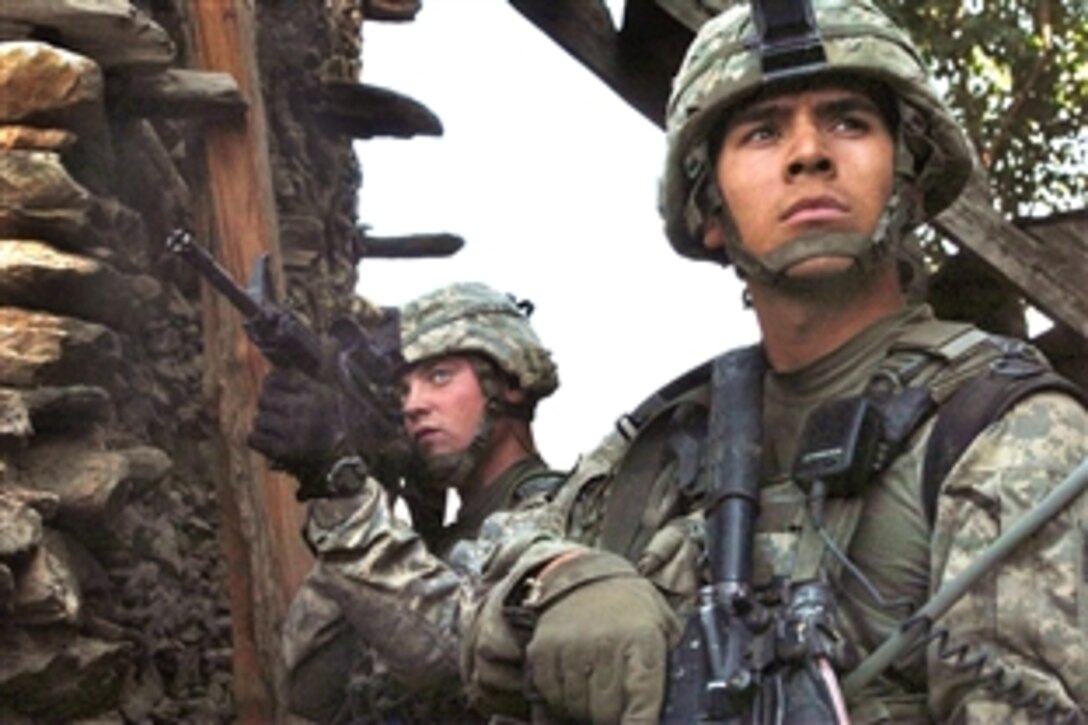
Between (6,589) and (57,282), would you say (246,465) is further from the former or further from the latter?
(6,589)

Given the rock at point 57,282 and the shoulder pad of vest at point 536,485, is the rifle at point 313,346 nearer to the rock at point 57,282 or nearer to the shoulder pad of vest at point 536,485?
the shoulder pad of vest at point 536,485

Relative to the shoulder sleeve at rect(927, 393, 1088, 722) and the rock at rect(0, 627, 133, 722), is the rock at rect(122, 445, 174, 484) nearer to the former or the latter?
the rock at rect(0, 627, 133, 722)

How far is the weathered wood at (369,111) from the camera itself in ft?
29.3

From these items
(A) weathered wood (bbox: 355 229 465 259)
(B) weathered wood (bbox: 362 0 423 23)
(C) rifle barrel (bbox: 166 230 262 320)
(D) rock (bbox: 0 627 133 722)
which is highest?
(B) weathered wood (bbox: 362 0 423 23)

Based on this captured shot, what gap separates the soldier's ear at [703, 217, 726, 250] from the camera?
3.50 meters

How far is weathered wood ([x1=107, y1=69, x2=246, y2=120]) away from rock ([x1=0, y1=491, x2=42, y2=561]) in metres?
1.40

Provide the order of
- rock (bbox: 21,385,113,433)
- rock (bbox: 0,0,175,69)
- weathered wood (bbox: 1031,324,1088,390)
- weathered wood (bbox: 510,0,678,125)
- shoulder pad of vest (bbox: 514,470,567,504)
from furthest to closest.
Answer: weathered wood (bbox: 1031,324,1088,390) → weathered wood (bbox: 510,0,678,125) → rock (bbox: 0,0,175,69) → rock (bbox: 21,385,113,433) → shoulder pad of vest (bbox: 514,470,567,504)

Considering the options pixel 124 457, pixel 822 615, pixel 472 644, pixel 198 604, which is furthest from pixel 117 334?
pixel 822 615

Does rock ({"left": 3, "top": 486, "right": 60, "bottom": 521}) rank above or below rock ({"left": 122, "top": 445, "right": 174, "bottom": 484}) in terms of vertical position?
below

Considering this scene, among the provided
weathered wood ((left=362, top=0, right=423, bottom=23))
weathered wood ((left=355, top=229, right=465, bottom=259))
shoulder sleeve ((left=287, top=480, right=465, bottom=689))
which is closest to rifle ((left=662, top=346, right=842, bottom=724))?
shoulder sleeve ((left=287, top=480, right=465, bottom=689))

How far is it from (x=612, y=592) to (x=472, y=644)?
0.30 m

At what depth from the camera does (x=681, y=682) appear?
3.03 metres

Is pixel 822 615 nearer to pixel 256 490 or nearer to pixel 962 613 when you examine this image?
pixel 962 613

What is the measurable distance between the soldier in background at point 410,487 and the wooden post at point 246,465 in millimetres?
676
